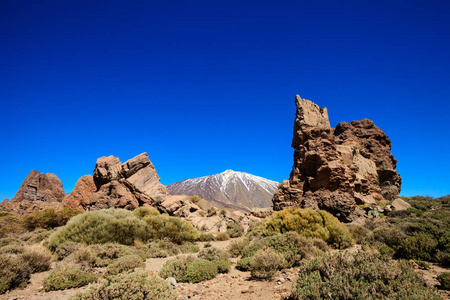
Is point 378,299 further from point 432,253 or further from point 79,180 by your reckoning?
point 79,180

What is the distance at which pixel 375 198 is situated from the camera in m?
25.2

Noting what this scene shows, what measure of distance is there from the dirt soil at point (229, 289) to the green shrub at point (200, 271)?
0.49 ft

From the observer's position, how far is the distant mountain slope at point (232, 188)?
104 metres

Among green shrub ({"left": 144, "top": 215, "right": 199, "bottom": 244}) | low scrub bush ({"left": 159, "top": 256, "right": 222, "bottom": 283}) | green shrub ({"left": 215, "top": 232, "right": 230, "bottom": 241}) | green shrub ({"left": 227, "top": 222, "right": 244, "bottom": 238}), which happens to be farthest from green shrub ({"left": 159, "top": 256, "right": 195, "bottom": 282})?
green shrub ({"left": 227, "top": 222, "right": 244, "bottom": 238})

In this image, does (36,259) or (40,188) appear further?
(40,188)

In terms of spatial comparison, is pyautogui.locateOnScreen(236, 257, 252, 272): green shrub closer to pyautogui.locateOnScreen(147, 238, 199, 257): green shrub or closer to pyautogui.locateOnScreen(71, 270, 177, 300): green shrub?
pyautogui.locateOnScreen(71, 270, 177, 300): green shrub

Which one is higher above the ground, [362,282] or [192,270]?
[362,282]

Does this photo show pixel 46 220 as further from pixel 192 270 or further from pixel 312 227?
pixel 312 227

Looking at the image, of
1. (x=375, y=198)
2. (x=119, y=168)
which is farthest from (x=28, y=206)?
(x=375, y=198)

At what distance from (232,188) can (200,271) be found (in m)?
114

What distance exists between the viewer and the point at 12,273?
5586mm

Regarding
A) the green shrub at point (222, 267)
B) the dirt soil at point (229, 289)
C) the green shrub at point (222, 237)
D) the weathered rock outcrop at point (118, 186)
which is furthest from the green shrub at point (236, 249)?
the weathered rock outcrop at point (118, 186)

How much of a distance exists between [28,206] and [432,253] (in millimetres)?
36776

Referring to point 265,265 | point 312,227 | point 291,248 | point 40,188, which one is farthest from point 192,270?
point 40,188
